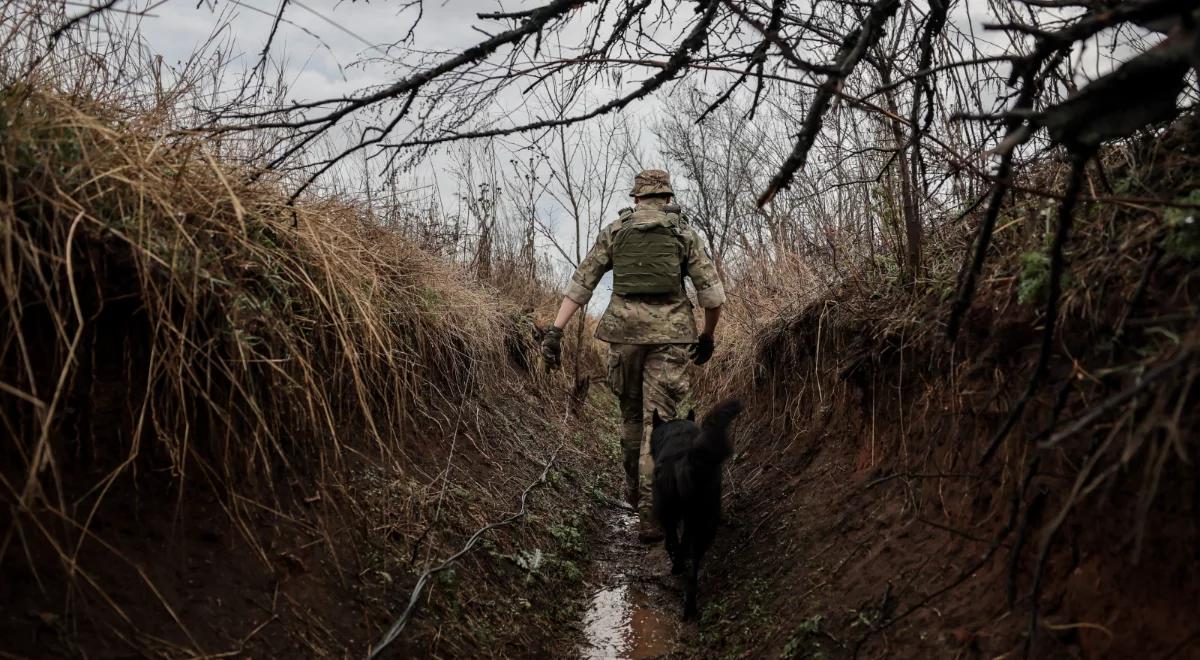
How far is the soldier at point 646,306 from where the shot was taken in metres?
5.07

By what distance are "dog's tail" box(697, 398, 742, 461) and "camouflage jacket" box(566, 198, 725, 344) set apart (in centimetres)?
151

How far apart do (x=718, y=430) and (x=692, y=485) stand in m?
0.40

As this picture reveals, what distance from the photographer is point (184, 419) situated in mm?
2398

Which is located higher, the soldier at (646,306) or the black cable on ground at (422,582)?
the soldier at (646,306)

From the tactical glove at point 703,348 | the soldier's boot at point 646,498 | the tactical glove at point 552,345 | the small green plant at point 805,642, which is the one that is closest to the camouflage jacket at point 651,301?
the tactical glove at point 703,348

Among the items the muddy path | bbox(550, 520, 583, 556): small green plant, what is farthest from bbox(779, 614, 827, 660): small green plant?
bbox(550, 520, 583, 556): small green plant

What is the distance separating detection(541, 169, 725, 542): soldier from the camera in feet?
16.6

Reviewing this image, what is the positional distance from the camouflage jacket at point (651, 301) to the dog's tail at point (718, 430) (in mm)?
1506

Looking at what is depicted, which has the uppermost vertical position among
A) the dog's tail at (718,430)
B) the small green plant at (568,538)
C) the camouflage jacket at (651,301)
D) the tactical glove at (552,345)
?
the camouflage jacket at (651,301)

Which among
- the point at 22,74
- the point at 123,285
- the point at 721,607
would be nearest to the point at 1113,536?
the point at 721,607

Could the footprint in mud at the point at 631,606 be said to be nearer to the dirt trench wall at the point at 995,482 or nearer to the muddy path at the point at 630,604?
the muddy path at the point at 630,604

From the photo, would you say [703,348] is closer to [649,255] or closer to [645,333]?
[645,333]

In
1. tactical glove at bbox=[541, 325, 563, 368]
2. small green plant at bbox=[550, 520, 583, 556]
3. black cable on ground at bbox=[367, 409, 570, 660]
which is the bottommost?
small green plant at bbox=[550, 520, 583, 556]

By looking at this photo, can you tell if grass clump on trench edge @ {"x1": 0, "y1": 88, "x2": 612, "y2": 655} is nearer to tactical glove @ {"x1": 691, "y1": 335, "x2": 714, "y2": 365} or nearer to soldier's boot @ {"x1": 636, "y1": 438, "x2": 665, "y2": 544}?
soldier's boot @ {"x1": 636, "y1": 438, "x2": 665, "y2": 544}
